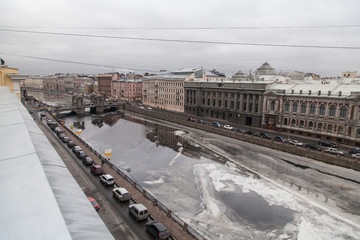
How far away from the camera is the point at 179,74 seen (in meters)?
79.8

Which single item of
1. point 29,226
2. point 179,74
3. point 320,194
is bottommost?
point 320,194

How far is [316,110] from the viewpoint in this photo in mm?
41688

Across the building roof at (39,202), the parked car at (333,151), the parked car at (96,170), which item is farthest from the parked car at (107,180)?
the parked car at (333,151)

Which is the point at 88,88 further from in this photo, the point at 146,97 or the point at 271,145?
the point at 271,145

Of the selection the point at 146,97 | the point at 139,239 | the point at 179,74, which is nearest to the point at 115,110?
the point at 146,97

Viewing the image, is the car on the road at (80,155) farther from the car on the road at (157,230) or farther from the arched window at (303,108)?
the arched window at (303,108)

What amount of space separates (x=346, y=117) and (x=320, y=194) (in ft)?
69.9

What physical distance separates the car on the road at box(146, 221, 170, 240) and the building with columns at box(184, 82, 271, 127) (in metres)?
41.1

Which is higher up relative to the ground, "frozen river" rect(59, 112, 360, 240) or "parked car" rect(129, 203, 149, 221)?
"parked car" rect(129, 203, 149, 221)

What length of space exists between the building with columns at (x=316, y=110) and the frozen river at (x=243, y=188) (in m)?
11.0

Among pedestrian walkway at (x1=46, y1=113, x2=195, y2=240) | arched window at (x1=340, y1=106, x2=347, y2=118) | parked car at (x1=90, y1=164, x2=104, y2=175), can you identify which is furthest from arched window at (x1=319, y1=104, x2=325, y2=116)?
parked car at (x1=90, y1=164, x2=104, y2=175)

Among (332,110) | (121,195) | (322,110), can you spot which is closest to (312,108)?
(322,110)

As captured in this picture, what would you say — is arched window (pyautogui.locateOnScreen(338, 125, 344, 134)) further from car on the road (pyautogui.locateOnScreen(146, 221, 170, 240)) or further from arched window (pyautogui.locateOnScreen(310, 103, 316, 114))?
car on the road (pyautogui.locateOnScreen(146, 221, 170, 240))

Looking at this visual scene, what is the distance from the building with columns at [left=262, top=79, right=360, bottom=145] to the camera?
37.6m
